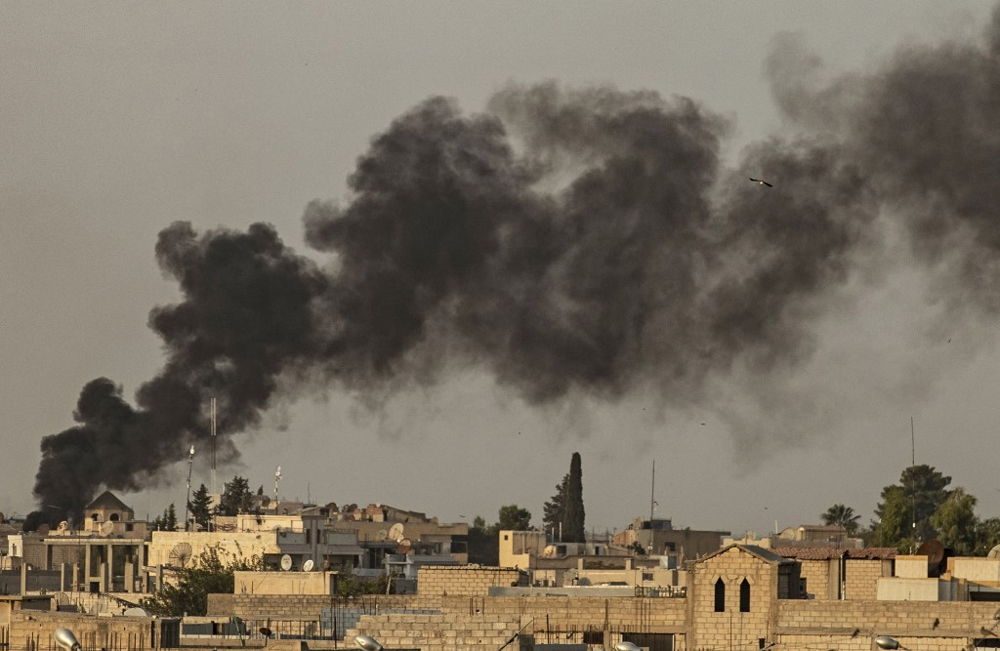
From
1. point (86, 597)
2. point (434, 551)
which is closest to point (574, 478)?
point (434, 551)

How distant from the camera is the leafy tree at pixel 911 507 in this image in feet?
398

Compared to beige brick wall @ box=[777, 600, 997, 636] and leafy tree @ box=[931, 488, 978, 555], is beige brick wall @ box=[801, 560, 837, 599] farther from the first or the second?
leafy tree @ box=[931, 488, 978, 555]

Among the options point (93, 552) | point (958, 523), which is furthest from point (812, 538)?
point (93, 552)

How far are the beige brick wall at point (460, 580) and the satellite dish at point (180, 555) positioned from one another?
103 feet

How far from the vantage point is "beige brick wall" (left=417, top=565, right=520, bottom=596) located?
73500 millimetres

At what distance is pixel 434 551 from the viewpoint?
392 feet

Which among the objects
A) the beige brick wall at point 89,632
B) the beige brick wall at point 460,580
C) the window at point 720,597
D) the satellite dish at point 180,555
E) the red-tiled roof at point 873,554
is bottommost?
the beige brick wall at point 89,632

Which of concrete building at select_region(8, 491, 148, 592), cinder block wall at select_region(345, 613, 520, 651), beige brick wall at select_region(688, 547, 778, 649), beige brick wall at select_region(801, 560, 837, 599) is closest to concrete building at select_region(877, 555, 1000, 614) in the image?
beige brick wall at select_region(688, 547, 778, 649)

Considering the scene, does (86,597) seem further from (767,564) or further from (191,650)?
(191,650)

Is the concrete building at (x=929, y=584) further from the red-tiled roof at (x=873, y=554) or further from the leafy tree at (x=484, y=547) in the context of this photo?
the leafy tree at (x=484, y=547)

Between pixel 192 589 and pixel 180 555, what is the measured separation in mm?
15020

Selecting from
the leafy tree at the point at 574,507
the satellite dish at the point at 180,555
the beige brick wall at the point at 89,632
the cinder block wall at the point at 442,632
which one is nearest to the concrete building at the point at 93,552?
the satellite dish at the point at 180,555

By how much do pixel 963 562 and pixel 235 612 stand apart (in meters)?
18.2

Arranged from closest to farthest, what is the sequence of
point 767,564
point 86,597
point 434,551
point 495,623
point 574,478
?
point 495,623, point 767,564, point 86,597, point 434,551, point 574,478
